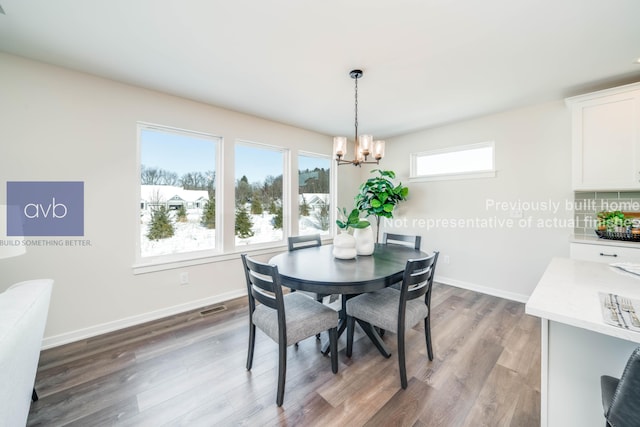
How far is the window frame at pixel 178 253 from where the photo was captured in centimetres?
257

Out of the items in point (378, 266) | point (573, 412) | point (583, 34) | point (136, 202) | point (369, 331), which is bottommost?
point (369, 331)

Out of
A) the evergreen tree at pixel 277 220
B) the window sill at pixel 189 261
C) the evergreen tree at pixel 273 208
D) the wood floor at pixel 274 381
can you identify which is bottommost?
the wood floor at pixel 274 381

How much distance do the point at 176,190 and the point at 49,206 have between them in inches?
39.8

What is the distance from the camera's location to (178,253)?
9.48 ft

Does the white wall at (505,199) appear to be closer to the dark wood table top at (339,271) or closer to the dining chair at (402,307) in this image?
the dark wood table top at (339,271)

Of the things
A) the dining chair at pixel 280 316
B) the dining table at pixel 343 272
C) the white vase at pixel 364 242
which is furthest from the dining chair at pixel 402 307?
the white vase at pixel 364 242

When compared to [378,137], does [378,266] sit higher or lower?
lower

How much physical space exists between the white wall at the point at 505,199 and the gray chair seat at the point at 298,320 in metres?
2.69

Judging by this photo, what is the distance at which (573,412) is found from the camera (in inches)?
40.5

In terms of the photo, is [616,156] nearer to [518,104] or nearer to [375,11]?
[518,104]

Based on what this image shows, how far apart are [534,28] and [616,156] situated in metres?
1.60

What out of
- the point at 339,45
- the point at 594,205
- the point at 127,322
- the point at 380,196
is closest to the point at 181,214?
the point at 127,322

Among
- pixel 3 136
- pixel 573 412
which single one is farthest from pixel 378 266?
pixel 3 136

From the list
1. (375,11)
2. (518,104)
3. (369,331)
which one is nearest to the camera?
(375,11)
